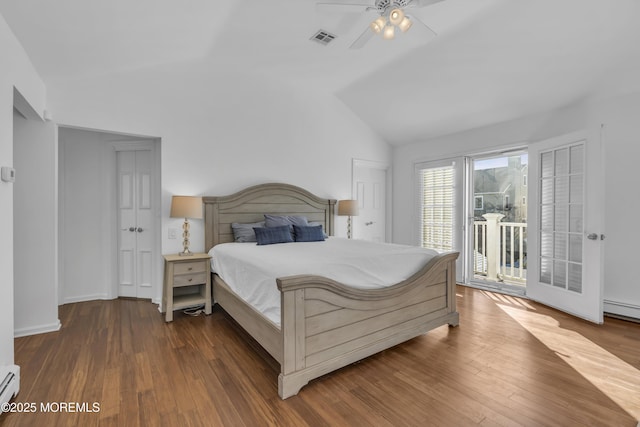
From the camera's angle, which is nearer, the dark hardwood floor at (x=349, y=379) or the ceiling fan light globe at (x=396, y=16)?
the dark hardwood floor at (x=349, y=379)

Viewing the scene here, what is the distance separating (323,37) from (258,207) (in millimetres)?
2168

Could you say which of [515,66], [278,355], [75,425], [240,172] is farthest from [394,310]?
[515,66]

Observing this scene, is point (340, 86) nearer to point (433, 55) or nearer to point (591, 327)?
point (433, 55)

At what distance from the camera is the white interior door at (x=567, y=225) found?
3.10 m

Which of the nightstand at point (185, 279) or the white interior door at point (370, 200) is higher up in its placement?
the white interior door at point (370, 200)

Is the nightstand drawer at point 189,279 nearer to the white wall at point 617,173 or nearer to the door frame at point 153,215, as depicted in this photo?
the door frame at point 153,215

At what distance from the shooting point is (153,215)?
3.93 m

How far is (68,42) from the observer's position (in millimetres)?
2457

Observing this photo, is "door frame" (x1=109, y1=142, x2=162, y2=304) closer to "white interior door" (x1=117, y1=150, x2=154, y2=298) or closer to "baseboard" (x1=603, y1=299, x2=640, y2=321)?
"white interior door" (x1=117, y1=150, x2=154, y2=298)

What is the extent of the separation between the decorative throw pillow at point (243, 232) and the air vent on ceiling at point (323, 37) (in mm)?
2241

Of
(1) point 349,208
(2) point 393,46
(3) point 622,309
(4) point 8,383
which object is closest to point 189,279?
(4) point 8,383

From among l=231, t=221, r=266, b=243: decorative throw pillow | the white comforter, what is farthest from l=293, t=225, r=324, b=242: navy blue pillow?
the white comforter

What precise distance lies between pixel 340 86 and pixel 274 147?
1417mm

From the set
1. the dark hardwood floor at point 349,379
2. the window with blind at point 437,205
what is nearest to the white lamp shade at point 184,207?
the dark hardwood floor at point 349,379
